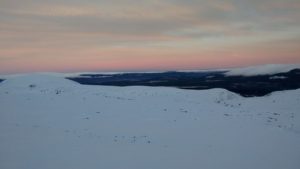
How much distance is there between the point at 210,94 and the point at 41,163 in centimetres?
3103

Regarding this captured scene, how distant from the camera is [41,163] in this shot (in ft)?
29.0

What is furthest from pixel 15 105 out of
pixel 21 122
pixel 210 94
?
pixel 210 94

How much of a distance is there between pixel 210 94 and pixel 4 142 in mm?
30105

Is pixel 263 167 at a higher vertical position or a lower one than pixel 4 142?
lower

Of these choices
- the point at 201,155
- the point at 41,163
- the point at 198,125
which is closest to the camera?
the point at 41,163

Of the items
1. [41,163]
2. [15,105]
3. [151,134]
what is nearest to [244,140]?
[151,134]

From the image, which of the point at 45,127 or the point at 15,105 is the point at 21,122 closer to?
the point at 45,127

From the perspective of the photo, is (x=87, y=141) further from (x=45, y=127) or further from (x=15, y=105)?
(x=15, y=105)

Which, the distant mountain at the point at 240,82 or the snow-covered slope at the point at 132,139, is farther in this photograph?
the distant mountain at the point at 240,82

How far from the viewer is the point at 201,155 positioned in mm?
10477

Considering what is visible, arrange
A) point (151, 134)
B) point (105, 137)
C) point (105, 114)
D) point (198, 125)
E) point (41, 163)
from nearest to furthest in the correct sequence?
1. point (41, 163)
2. point (105, 137)
3. point (151, 134)
4. point (198, 125)
5. point (105, 114)

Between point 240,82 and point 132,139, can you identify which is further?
point 240,82

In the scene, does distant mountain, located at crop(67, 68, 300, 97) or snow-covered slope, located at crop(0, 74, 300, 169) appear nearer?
snow-covered slope, located at crop(0, 74, 300, 169)

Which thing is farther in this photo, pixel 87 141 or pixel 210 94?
pixel 210 94
